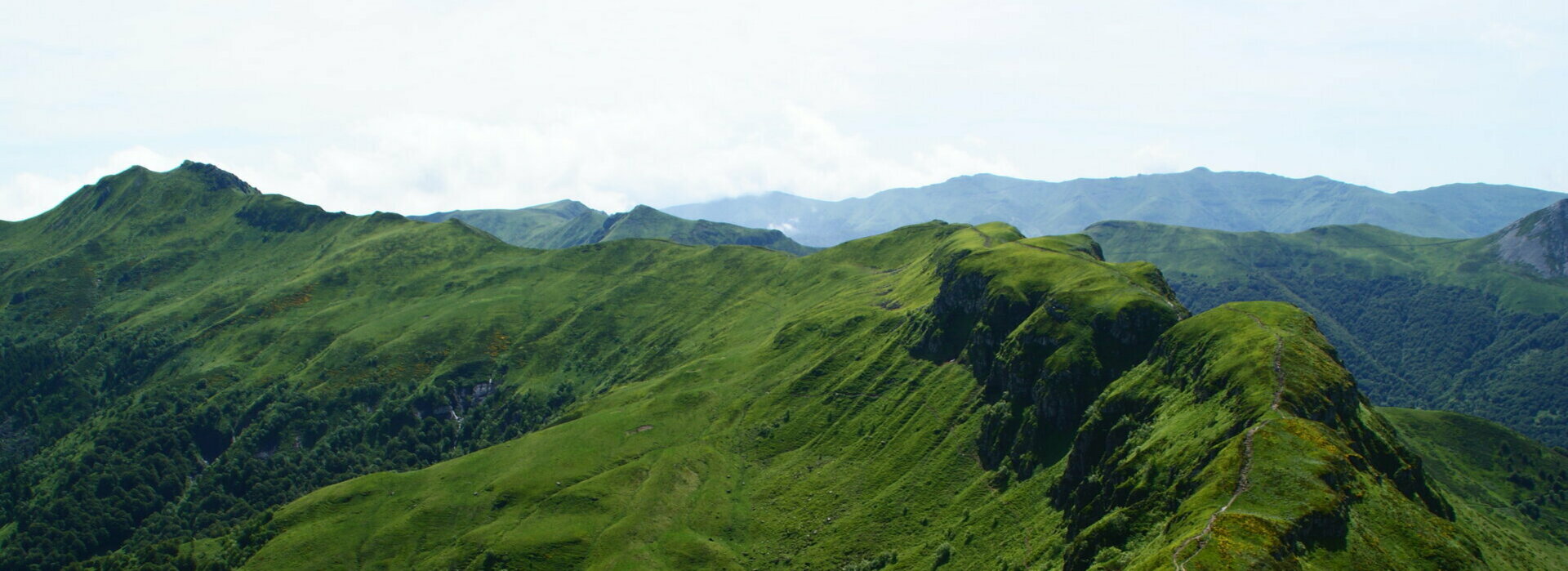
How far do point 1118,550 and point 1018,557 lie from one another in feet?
140

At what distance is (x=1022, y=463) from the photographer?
196625mm

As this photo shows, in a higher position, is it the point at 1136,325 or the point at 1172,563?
the point at 1136,325

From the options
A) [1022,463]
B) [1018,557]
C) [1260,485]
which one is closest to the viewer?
[1260,485]

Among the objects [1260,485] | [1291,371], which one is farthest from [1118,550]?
[1291,371]

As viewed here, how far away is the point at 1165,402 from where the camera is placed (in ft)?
528

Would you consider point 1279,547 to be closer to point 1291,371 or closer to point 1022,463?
point 1291,371

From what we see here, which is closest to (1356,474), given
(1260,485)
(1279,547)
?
(1260,485)

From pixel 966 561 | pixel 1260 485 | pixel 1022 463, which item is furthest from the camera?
pixel 1022 463

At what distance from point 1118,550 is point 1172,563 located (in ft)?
92.5

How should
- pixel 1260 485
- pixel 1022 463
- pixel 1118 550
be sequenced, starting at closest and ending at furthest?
pixel 1260 485 → pixel 1118 550 → pixel 1022 463

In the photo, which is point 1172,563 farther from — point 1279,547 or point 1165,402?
point 1165,402

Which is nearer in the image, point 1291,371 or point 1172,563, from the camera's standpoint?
point 1172,563

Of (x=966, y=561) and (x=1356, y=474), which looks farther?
(x=966, y=561)

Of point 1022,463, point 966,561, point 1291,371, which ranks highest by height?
point 1291,371
